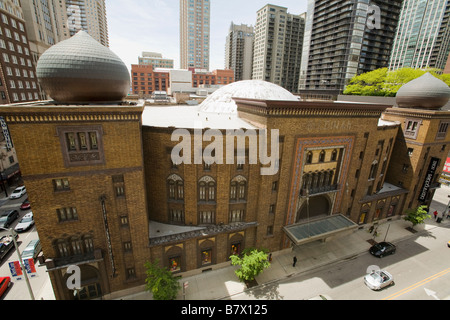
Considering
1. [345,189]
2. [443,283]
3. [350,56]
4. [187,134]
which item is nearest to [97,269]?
[187,134]

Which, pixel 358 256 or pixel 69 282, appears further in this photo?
pixel 358 256

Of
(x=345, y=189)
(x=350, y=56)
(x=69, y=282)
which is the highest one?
(x=350, y=56)

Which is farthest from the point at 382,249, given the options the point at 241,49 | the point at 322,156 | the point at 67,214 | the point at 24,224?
the point at 241,49

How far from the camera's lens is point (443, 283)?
2377 centimetres

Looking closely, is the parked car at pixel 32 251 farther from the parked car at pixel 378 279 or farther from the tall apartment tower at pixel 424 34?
the tall apartment tower at pixel 424 34

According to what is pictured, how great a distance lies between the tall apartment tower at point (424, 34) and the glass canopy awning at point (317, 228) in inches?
5190

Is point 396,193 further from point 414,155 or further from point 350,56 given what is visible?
point 350,56

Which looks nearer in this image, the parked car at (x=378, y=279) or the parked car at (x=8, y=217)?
the parked car at (x=378, y=279)

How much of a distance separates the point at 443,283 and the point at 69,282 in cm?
3727

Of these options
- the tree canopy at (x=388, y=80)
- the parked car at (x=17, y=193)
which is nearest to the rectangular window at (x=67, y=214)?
the parked car at (x=17, y=193)

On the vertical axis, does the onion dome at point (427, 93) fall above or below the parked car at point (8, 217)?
above

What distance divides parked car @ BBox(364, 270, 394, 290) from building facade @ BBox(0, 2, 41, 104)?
230 ft

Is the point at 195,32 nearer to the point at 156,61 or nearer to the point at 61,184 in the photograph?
the point at 156,61

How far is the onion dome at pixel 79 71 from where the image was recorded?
15969 millimetres
